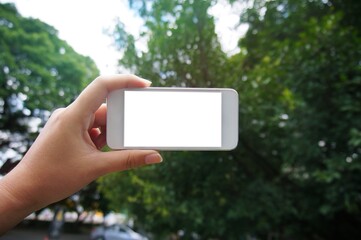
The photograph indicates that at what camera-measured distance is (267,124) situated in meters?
5.75

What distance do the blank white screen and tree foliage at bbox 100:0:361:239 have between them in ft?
11.2

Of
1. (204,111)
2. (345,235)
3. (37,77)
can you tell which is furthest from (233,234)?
(37,77)

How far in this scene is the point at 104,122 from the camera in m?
1.52

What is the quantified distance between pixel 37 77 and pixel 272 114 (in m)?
5.72

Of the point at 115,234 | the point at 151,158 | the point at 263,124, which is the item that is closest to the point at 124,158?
the point at 151,158

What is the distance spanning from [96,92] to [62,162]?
281 mm

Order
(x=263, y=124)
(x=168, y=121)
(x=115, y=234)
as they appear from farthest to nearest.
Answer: (x=115, y=234)
(x=263, y=124)
(x=168, y=121)

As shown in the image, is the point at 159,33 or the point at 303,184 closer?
the point at 159,33

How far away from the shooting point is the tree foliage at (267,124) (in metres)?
4.89

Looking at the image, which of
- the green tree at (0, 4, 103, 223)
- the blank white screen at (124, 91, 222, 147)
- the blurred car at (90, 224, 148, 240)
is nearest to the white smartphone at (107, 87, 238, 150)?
the blank white screen at (124, 91, 222, 147)

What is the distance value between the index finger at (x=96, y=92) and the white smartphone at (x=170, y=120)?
0.07m

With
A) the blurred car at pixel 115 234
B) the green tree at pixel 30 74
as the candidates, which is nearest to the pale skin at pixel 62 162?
the green tree at pixel 30 74

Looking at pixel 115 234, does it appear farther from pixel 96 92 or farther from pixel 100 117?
pixel 96 92

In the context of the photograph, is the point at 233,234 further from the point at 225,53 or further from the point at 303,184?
the point at 225,53
